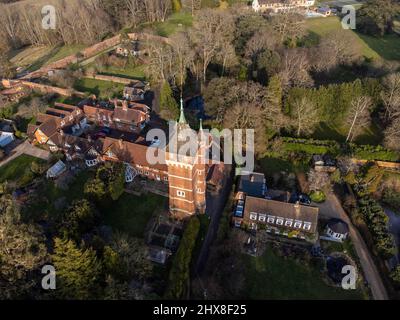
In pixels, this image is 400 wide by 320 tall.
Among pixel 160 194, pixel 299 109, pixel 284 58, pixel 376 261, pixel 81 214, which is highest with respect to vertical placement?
pixel 284 58

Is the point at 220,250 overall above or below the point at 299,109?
below

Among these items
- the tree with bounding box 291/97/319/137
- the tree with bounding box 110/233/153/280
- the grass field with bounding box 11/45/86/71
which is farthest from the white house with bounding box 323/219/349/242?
the grass field with bounding box 11/45/86/71

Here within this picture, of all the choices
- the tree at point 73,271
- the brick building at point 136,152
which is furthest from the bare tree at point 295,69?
the tree at point 73,271

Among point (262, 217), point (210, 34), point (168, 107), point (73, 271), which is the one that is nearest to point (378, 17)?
point (210, 34)

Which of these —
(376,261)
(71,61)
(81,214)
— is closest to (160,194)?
(81,214)

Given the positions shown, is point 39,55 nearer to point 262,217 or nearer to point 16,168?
point 16,168

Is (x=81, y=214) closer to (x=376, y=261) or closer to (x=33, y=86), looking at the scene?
(x=376, y=261)
